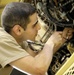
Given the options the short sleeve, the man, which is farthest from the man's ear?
the short sleeve

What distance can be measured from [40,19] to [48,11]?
0.56ft

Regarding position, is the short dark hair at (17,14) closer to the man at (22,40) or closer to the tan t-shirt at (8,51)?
the man at (22,40)

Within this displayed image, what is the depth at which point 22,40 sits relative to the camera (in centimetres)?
135

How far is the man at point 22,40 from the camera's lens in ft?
3.81

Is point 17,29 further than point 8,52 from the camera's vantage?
Yes

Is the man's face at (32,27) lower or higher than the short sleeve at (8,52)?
higher

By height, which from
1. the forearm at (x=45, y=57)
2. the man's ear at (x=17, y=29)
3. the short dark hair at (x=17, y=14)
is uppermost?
the short dark hair at (x=17, y=14)

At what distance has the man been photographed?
1.16 meters

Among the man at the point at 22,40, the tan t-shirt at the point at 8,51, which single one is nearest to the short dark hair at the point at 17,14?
the man at the point at 22,40

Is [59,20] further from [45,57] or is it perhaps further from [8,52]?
[8,52]

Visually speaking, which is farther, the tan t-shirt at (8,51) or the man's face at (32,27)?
the man's face at (32,27)

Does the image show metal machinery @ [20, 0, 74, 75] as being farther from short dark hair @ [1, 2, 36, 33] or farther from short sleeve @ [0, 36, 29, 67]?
short sleeve @ [0, 36, 29, 67]

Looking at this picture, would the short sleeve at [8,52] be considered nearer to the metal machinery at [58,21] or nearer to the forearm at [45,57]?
the forearm at [45,57]

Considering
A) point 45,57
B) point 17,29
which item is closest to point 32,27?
point 17,29
